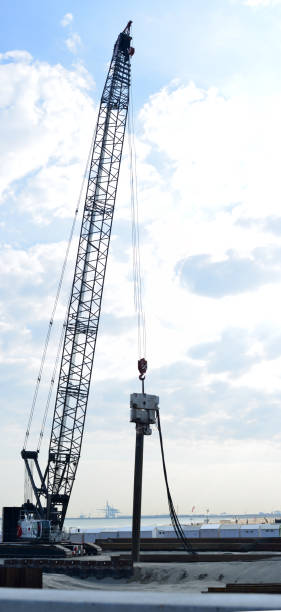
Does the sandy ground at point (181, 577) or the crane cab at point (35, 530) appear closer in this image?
the sandy ground at point (181, 577)

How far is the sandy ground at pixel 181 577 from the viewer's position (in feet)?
106

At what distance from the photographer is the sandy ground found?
32406 mm

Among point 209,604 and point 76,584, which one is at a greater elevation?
point 209,604

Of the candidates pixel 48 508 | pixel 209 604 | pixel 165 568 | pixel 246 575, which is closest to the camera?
pixel 209 604

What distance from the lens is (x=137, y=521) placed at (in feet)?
112

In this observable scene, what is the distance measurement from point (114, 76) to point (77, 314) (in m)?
28.0

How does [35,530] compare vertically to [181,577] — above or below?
above

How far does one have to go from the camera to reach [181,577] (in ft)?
116

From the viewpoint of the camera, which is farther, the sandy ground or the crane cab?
the crane cab

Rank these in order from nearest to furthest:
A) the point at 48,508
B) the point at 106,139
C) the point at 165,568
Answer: the point at 165,568 → the point at 48,508 → the point at 106,139

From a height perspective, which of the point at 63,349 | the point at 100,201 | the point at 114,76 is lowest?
the point at 63,349

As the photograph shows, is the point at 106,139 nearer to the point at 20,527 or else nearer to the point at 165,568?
the point at 20,527

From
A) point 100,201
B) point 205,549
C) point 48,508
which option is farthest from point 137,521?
point 100,201

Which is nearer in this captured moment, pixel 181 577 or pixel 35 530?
pixel 181 577
